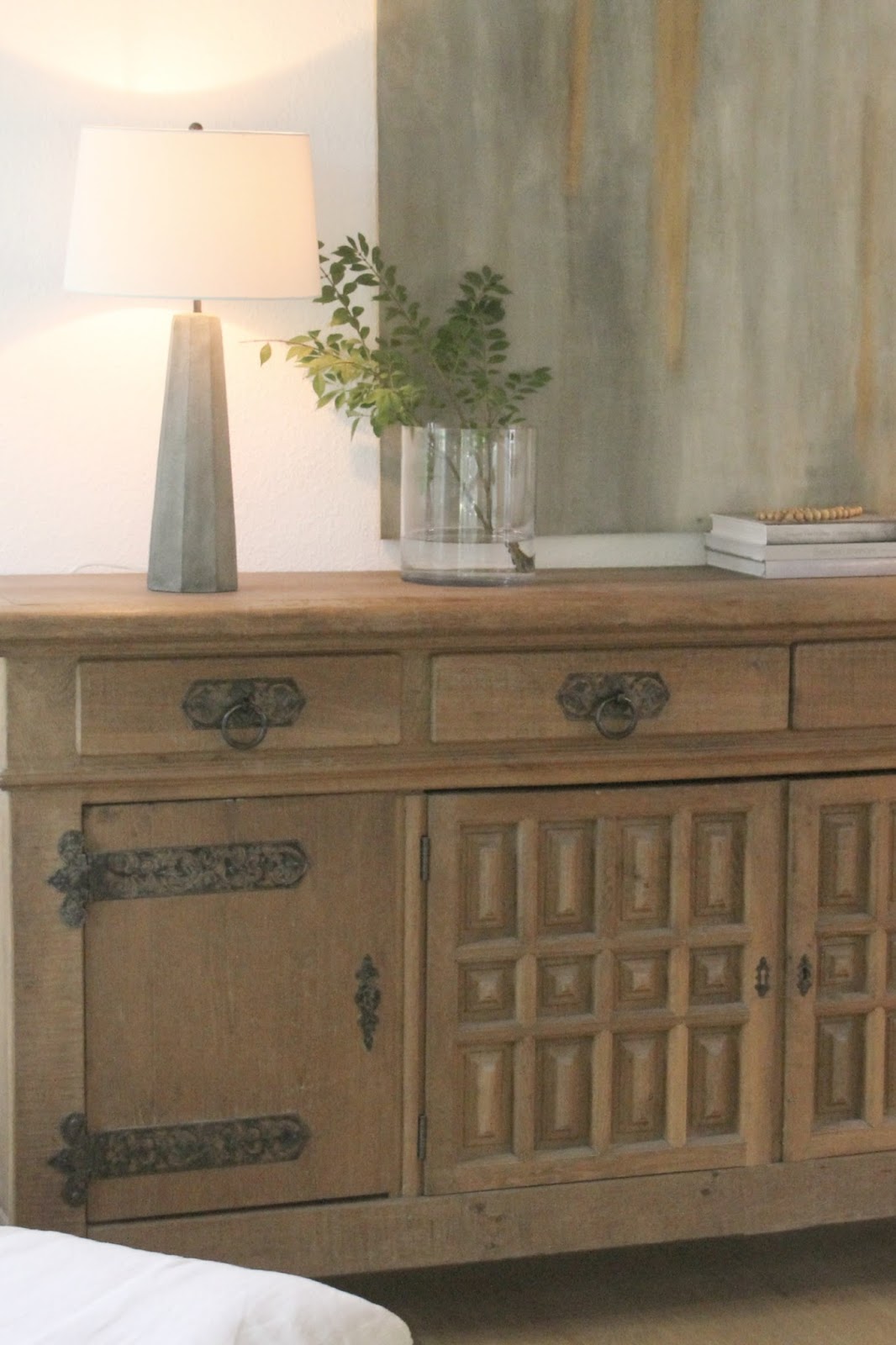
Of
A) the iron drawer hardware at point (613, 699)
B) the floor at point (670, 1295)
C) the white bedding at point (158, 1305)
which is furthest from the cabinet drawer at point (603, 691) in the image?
the white bedding at point (158, 1305)

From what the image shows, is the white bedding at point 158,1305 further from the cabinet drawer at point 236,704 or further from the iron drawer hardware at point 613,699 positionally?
the iron drawer hardware at point 613,699

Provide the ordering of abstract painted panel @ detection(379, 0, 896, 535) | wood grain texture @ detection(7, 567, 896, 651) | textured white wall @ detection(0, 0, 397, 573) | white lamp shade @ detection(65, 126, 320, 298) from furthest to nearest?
abstract painted panel @ detection(379, 0, 896, 535) → textured white wall @ detection(0, 0, 397, 573) → white lamp shade @ detection(65, 126, 320, 298) → wood grain texture @ detection(7, 567, 896, 651)

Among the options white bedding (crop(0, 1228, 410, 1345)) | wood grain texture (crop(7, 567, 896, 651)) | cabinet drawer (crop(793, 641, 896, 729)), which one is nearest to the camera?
white bedding (crop(0, 1228, 410, 1345))

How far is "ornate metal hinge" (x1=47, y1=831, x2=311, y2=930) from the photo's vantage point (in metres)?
2.02

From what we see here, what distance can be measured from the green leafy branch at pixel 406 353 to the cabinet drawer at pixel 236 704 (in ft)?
1.46

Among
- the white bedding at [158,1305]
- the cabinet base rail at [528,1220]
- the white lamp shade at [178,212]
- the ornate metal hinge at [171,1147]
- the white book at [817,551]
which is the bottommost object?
the cabinet base rail at [528,1220]

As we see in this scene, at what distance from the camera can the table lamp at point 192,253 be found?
2066 mm

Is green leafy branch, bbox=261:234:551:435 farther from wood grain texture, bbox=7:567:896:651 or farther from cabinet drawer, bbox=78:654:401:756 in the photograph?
cabinet drawer, bbox=78:654:401:756

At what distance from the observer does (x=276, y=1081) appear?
2.11m

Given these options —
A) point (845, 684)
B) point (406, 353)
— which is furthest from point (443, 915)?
point (406, 353)

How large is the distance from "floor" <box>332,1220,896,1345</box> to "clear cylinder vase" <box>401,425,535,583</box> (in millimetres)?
971

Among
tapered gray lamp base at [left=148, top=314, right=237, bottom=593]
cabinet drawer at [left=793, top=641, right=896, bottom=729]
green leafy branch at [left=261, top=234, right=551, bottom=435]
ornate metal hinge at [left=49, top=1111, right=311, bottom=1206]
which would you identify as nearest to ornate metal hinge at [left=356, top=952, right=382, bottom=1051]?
ornate metal hinge at [left=49, top=1111, right=311, bottom=1206]

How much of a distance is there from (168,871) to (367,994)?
291mm

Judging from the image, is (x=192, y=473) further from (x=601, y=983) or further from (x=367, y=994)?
(x=601, y=983)
